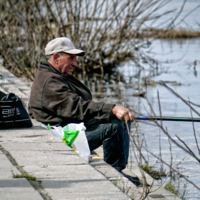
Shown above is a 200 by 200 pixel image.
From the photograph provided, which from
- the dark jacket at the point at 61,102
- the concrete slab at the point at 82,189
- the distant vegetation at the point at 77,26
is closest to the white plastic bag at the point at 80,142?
the dark jacket at the point at 61,102

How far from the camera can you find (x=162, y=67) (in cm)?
1633

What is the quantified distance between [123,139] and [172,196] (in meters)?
0.70

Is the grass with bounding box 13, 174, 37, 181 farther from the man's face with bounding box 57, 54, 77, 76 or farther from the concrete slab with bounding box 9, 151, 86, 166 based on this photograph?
the man's face with bounding box 57, 54, 77, 76

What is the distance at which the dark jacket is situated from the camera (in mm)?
4250

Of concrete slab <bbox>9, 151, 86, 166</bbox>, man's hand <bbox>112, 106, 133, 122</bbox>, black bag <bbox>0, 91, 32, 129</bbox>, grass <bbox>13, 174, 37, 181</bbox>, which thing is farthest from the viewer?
black bag <bbox>0, 91, 32, 129</bbox>

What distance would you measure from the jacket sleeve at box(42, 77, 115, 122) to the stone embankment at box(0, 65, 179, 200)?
0.29 meters

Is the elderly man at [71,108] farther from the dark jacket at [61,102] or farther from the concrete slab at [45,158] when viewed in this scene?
the concrete slab at [45,158]

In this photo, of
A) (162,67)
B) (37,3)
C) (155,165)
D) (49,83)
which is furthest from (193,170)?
(162,67)

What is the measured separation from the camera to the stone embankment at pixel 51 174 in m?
2.91

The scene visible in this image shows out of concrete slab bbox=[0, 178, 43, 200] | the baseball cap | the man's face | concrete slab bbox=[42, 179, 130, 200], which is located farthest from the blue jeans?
concrete slab bbox=[0, 178, 43, 200]

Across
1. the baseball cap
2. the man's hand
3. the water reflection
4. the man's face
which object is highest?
the baseball cap

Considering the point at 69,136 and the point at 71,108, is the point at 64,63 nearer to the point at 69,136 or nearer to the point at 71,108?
the point at 71,108

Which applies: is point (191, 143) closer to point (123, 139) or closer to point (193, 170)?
point (193, 170)

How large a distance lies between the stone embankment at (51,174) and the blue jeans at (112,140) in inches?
8.0
